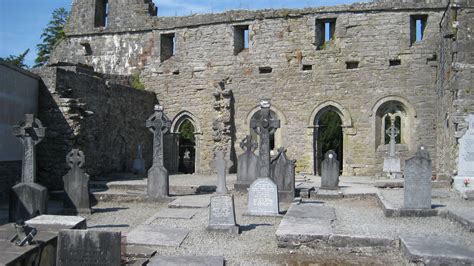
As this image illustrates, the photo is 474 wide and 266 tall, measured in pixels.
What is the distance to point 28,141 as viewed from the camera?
9.70 meters

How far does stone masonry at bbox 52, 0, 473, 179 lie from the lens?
18750 mm

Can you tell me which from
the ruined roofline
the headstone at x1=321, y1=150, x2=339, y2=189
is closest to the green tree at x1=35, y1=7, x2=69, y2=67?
the ruined roofline

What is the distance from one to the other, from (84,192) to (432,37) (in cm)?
1437

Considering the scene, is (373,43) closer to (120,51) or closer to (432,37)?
(432,37)

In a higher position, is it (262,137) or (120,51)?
(120,51)

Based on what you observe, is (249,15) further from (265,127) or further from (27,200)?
(27,200)

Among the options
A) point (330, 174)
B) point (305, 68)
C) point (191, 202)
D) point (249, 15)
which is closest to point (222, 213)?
point (191, 202)

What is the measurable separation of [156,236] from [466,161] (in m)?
9.52

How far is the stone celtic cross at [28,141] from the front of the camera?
9.57 meters

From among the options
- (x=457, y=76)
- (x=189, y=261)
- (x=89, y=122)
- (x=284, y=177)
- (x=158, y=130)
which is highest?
(x=457, y=76)

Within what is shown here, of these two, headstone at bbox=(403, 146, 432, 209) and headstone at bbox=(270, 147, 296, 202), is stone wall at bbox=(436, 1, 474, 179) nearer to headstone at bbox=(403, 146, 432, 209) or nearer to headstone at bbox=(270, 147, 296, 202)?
headstone at bbox=(403, 146, 432, 209)

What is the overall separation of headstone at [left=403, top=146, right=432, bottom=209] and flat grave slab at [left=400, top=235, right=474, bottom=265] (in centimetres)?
229

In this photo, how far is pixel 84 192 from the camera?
10820 millimetres

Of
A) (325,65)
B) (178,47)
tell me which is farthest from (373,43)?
(178,47)
